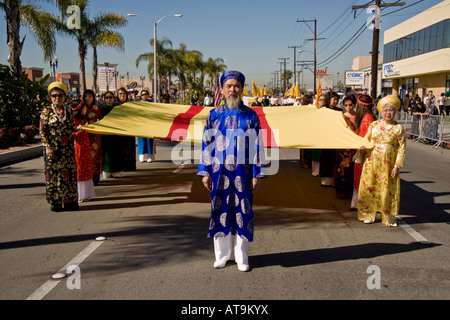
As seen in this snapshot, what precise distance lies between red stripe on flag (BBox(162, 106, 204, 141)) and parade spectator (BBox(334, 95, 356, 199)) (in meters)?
2.71

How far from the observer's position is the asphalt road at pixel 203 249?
3775mm

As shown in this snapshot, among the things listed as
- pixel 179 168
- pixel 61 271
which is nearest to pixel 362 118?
pixel 61 271

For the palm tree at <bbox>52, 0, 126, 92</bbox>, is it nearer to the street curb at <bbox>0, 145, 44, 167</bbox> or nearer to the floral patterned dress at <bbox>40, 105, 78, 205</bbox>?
the street curb at <bbox>0, 145, 44, 167</bbox>

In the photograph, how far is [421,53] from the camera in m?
42.3

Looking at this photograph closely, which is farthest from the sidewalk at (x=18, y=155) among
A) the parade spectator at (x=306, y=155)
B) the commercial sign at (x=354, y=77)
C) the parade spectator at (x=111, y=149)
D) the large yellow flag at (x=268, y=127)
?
the commercial sign at (x=354, y=77)

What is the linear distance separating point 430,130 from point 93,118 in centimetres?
1413

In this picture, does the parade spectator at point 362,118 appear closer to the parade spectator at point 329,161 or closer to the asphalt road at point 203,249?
the asphalt road at point 203,249

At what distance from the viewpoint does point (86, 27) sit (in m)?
25.5

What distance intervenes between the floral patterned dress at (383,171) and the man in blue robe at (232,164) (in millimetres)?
2357

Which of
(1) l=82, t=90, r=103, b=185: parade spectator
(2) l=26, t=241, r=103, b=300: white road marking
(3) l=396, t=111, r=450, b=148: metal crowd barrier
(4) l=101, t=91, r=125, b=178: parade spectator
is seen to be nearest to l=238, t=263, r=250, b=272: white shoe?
(2) l=26, t=241, r=103, b=300: white road marking

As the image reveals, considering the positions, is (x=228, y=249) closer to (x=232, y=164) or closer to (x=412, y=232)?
(x=232, y=164)

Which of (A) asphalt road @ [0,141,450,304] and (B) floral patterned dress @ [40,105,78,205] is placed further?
(B) floral patterned dress @ [40,105,78,205]

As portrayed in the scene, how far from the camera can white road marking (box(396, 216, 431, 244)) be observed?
520 cm

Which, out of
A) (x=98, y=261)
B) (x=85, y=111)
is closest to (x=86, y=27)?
(x=85, y=111)
